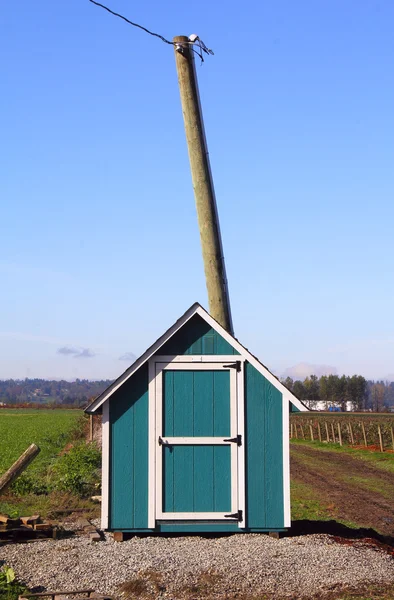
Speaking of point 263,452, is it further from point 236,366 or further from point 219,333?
point 219,333

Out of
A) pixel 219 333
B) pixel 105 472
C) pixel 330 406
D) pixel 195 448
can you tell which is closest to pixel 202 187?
pixel 219 333

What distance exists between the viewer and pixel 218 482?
41.6 feet

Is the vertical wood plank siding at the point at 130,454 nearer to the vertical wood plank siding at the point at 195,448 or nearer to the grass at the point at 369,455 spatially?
the vertical wood plank siding at the point at 195,448

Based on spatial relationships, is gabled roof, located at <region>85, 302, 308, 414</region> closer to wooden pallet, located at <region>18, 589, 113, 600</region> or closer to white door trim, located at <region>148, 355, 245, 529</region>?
white door trim, located at <region>148, 355, 245, 529</region>

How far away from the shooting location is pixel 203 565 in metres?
10.4

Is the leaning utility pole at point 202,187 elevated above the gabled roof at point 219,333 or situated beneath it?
elevated above

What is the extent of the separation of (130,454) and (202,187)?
15.0ft

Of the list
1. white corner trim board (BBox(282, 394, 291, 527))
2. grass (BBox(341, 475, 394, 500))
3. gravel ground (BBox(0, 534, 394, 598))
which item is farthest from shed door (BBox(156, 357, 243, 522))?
grass (BBox(341, 475, 394, 500))

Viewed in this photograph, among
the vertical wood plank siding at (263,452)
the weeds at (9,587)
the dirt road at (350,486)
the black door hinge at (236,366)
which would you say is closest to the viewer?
the weeds at (9,587)

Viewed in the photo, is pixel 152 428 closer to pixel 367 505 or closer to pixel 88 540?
pixel 88 540

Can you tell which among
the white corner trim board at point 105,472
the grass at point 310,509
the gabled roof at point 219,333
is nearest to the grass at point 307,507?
the grass at point 310,509

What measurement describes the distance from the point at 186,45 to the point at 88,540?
26.9 ft

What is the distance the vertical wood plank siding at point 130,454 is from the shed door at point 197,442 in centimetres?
23

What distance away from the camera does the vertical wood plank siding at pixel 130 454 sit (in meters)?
12.5
